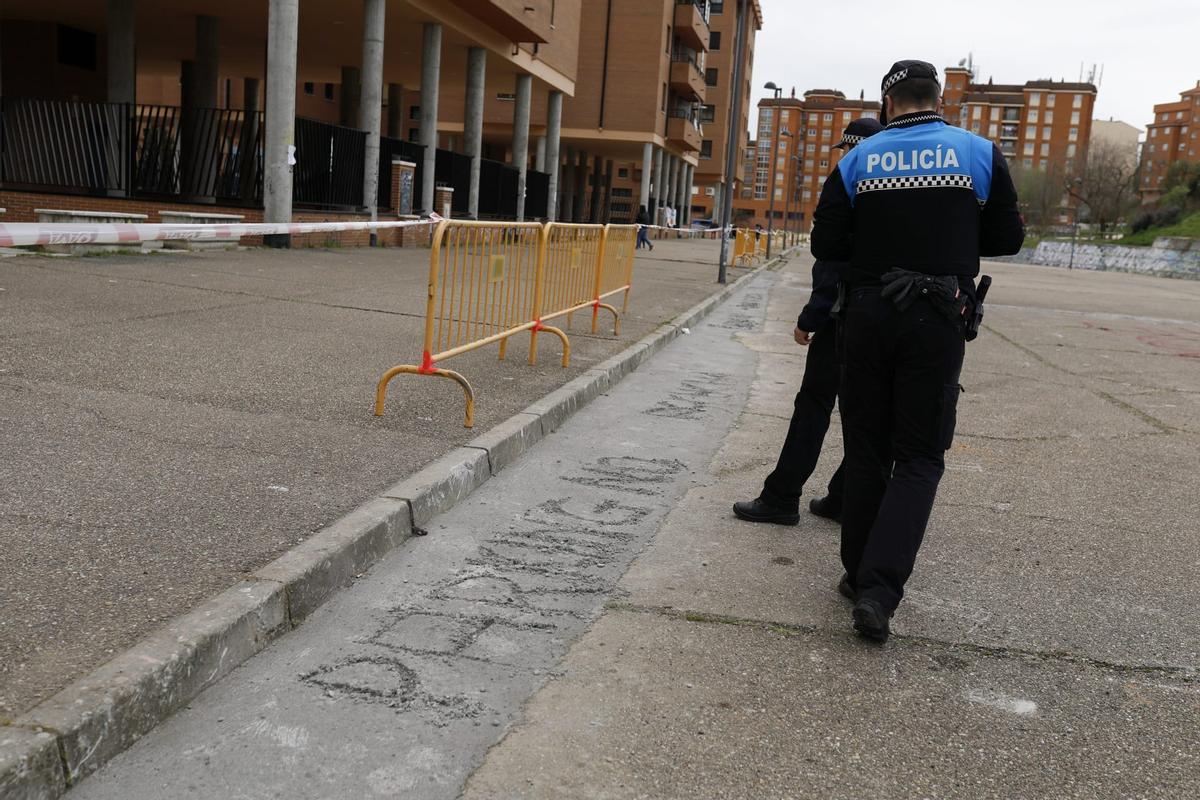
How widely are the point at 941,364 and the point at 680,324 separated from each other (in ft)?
30.4

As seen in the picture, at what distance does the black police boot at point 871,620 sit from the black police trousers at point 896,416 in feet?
0.14

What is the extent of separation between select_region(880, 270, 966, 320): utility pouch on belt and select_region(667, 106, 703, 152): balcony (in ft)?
175

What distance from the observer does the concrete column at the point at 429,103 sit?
955 inches

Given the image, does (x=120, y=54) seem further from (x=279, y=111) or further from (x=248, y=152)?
(x=279, y=111)

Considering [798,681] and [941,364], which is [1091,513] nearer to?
[941,364]

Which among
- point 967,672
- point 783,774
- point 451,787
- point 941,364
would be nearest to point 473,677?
point 451,787

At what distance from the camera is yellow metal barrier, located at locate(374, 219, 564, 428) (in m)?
6.19

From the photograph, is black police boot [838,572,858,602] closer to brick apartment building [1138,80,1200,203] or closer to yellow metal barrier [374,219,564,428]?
yellow metal barrier [374,219,564,428]

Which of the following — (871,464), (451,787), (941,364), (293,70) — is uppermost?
(293,70)

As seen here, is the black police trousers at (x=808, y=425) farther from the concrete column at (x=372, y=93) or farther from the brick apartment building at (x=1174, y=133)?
the brick apartment building at (x=1174, y=133)

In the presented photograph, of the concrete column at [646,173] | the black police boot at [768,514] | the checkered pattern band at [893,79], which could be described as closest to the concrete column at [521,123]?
the concrete column at [646,173]

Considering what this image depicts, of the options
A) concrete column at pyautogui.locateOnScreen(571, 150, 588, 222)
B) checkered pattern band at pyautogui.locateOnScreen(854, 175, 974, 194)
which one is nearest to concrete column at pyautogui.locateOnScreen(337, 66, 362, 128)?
concrete column at pyautogui.locateOnScreen(571, 150, 588, 222)

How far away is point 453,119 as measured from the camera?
172 feet

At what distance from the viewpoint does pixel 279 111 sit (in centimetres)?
1744
